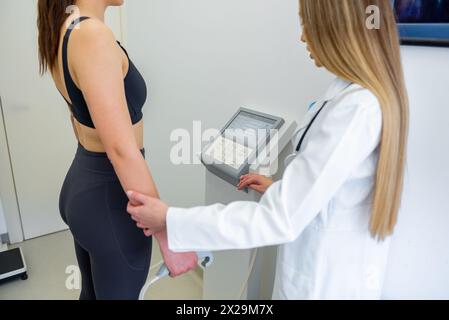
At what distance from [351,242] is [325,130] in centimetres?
31

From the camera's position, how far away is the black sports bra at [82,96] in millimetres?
777

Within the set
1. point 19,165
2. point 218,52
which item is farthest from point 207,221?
point 19,165

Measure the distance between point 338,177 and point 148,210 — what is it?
43cm

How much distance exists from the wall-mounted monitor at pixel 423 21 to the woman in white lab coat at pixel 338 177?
163 millimetres

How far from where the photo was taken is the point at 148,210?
78cm

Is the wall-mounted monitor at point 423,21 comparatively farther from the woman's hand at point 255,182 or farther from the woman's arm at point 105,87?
the woman's arm at point 105,87

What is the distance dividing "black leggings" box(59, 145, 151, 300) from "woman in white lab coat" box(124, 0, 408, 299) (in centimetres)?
13

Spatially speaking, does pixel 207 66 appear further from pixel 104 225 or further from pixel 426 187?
pixel 426 187

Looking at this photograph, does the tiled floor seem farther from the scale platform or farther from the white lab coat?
the white lab coat

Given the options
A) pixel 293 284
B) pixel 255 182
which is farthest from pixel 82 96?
pixel 293 284

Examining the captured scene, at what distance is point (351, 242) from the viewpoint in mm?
806

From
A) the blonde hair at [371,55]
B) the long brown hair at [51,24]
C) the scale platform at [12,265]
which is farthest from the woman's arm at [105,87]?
the scale platform at [12,265]

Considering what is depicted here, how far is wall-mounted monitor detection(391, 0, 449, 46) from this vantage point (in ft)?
2.51

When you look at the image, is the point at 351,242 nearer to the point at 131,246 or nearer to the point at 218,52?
the point at 131,246
